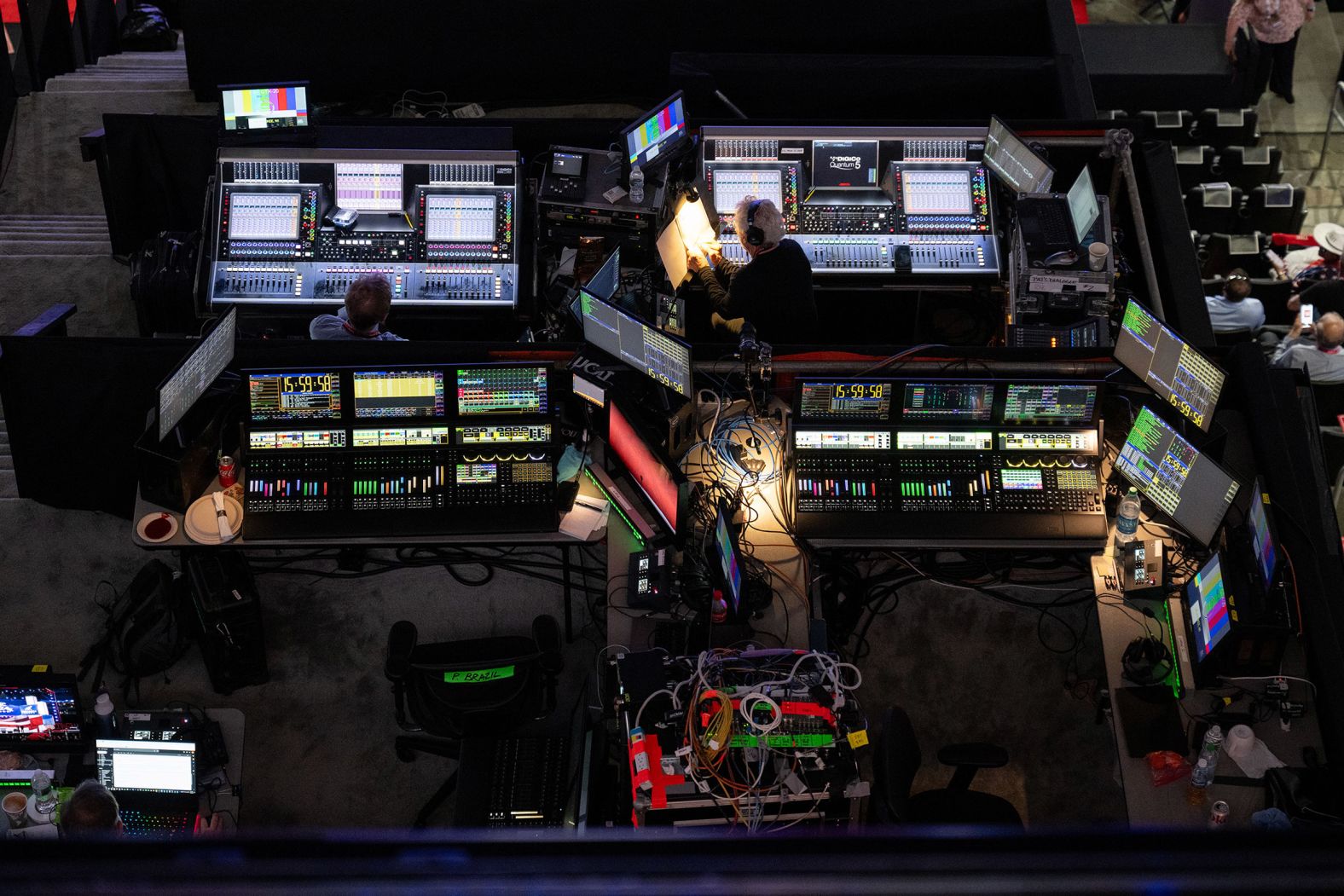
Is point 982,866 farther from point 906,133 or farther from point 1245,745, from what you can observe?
point 906,133

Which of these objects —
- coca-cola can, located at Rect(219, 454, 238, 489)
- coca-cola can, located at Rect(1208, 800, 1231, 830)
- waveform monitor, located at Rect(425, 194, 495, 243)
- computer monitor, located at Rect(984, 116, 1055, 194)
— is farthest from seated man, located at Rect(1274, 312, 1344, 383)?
coca-cola can, located at Rect(219, 454, 238, 489)

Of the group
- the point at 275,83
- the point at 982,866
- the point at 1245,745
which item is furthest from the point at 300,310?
the point at 982,866

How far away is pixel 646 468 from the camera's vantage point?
5.09 metres

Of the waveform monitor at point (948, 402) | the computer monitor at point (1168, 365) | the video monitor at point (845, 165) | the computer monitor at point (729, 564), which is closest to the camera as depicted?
the computer monitor at point (729, 564)

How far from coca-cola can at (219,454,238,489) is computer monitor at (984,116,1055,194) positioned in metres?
3.95

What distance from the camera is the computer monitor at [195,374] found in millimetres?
5098

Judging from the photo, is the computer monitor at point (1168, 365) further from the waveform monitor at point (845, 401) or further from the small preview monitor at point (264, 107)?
the small preview monitor at point (264, 107)

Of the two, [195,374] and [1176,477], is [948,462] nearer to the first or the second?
[1176,477]

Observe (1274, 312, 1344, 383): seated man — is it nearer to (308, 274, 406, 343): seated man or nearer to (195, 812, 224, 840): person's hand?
(308, 274, 406, 343): seated man

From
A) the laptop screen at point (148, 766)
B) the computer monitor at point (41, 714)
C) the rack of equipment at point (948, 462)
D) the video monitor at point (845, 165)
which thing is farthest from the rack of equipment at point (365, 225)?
the laptop screen at point (148, 766)

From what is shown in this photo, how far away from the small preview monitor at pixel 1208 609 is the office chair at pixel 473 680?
2.28m

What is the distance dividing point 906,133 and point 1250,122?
142 inches

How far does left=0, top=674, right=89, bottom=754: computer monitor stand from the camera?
16.4ft

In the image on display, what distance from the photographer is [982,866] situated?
1002 mm
